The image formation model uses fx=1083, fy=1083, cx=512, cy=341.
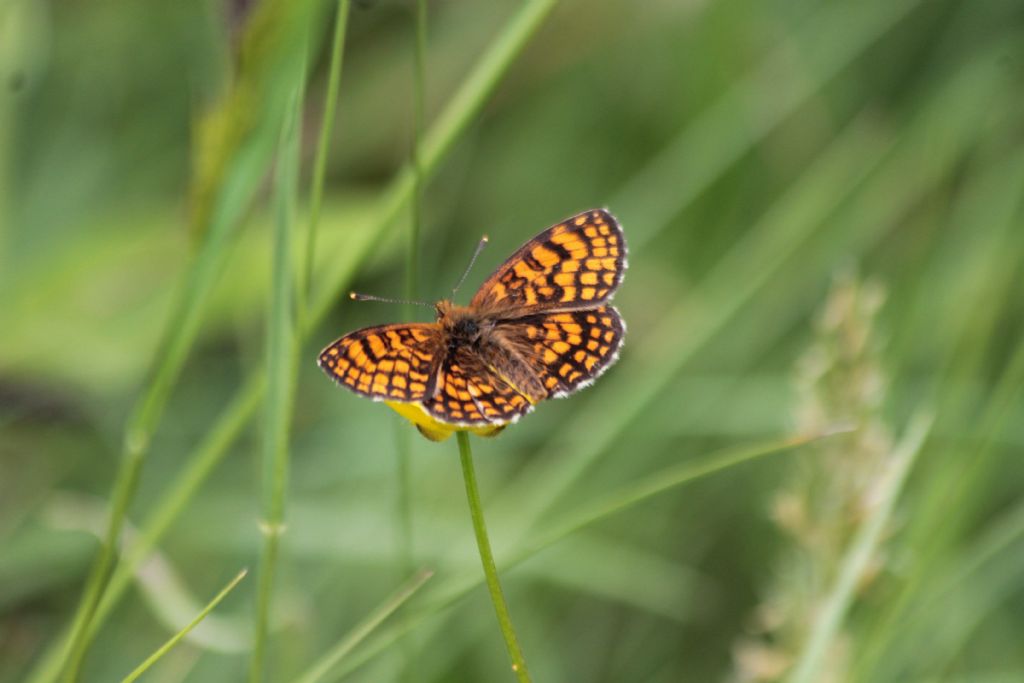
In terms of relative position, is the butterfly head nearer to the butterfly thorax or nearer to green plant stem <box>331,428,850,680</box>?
the butterfly thorax

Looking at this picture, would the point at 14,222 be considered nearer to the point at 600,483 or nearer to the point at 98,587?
the point at 600,483

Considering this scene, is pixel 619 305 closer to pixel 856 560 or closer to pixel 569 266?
pixel 569 266

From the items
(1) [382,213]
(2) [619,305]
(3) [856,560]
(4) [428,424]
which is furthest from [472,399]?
(2) [619,305]

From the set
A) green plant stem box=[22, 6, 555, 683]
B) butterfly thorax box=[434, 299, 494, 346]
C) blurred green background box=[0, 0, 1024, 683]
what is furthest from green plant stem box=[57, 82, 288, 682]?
butterfly thorax box=[434, 299, 494, 346]

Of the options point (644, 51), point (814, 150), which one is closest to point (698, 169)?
point (814, 150)

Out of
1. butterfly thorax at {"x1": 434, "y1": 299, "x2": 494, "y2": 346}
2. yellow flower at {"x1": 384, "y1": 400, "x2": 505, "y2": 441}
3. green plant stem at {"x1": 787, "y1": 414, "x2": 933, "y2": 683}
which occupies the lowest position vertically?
green plant stem at {"x1": 787, "y1": 414, "x2": 933, "y2": 683}

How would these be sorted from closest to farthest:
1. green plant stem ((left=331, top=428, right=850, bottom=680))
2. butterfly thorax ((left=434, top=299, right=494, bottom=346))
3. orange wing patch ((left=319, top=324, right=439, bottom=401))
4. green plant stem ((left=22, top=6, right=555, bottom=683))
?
green plant stem ((left=331, top=428, right=850, bottom=680))
green plant stem ((left=22, top=6, right=555, bottom=683))
orange wing patch ((left=319, top=324, right=439, bottom=401))
butterfly thorax ((left=434, top=299, right=494, bottom=346))
